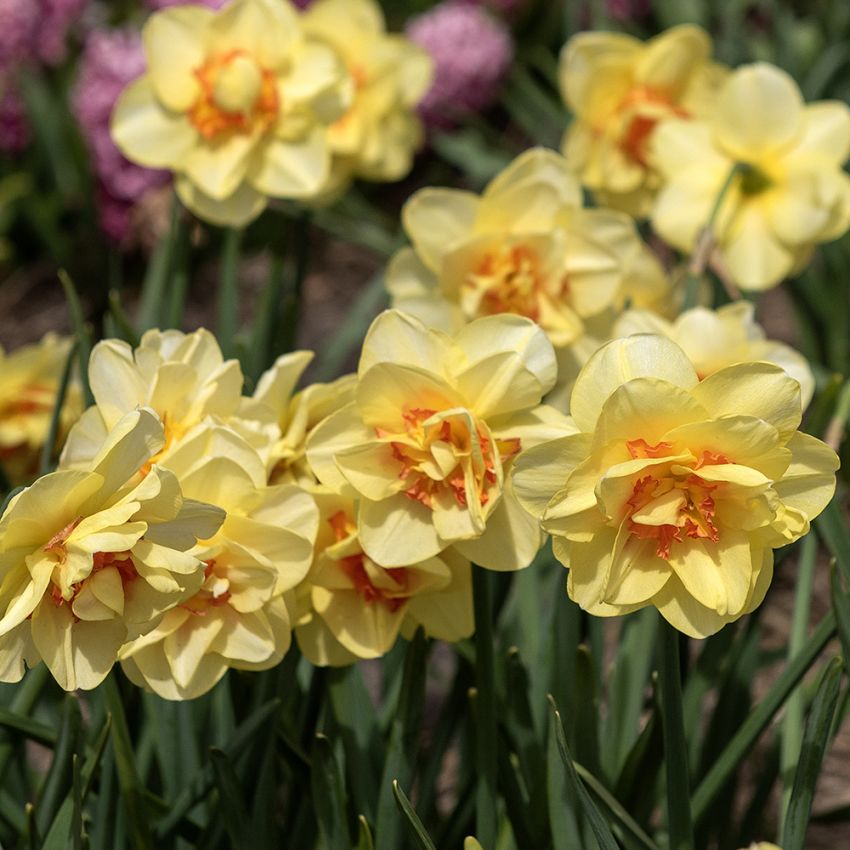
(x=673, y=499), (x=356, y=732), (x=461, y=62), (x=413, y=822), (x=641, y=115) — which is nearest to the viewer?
(x=673, y=499)

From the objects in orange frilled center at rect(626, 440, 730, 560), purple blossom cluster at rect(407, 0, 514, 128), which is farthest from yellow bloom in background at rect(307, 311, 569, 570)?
purple blossom cluster at rect(407, 0, 514, 128)

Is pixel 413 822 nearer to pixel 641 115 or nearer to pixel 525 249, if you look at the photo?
pixel 525 249

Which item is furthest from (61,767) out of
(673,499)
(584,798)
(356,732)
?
(673,499)

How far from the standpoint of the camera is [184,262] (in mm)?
1667

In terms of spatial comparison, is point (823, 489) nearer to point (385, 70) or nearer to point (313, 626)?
point (313, 626)

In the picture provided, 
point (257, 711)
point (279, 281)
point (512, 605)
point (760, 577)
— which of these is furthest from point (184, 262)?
point (760, 577)

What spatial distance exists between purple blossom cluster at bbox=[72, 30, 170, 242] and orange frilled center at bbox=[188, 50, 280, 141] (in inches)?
43.0

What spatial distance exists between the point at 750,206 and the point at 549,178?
385 mm

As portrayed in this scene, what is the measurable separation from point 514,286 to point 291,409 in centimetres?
→ 36

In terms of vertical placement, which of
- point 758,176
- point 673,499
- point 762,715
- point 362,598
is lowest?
point 762,715

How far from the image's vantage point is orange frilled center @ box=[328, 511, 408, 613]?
1046 mm

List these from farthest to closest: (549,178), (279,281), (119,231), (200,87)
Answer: (119,231) < (279,281) < (200,87) < (549,178)

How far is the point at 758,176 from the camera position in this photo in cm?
163

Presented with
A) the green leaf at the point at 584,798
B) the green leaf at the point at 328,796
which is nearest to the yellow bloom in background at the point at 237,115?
the green leaf at the point at 328,796
